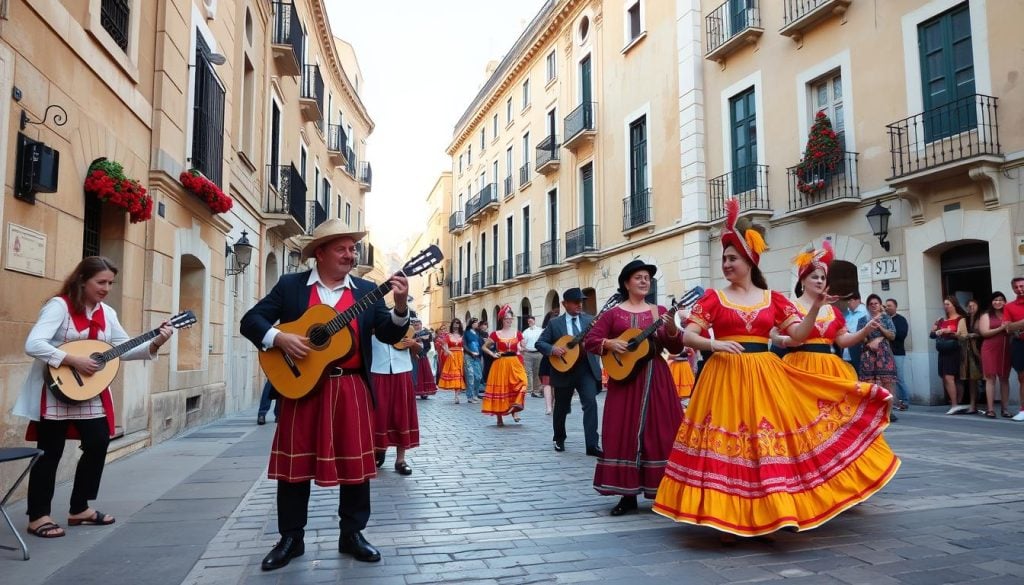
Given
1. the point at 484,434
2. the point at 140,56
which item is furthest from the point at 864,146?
the point at 140,56

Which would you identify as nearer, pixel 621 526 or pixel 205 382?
pixel 621 526

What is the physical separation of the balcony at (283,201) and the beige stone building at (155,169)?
0.19 ft

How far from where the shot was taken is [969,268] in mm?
12336

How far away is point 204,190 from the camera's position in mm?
9672

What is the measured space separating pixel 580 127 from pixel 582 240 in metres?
4.01

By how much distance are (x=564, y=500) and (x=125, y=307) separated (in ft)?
17.7

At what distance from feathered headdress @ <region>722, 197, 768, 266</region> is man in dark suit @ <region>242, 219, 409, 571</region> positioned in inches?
82.7

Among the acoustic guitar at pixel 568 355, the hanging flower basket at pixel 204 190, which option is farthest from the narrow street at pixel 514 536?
the hanging flower basket at pixel 204 190

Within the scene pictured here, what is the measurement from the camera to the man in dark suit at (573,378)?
7918 mm

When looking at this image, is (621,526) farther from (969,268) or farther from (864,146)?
(864,146)

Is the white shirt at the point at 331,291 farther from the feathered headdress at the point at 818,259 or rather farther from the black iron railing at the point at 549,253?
the black iron railing at the point at 549,253

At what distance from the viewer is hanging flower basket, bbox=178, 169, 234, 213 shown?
370 inches

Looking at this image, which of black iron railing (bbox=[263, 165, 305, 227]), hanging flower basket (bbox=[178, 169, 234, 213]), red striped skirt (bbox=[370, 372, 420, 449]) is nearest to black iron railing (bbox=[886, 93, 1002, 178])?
red striped skirt (bbox=[370, 372, 420, 449])

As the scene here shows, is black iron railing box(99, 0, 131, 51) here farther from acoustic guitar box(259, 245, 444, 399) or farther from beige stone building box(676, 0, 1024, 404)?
beige stone building box(676, 0, 1024, 404)
